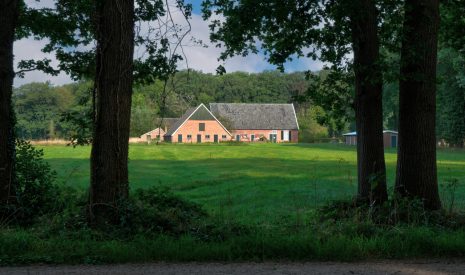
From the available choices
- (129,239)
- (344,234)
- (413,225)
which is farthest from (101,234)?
(413,225)

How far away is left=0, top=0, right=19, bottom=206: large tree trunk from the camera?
8992mm

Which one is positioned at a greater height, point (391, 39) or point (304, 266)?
point (391, 39)

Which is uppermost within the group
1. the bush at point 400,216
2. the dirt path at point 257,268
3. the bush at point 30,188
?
the bush at point 30,188

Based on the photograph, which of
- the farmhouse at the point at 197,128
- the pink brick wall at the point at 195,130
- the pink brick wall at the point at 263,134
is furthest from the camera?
the pink brick wall at the point at 263,134

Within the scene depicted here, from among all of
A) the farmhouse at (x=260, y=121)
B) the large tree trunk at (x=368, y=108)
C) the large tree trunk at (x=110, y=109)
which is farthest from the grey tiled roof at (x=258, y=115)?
the large tree trunk at (x=110, y=109)

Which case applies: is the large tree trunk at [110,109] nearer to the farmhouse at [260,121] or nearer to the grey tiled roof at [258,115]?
the grey tiled roof at [258,115]

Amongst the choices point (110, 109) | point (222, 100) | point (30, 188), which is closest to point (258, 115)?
point (222, 100)

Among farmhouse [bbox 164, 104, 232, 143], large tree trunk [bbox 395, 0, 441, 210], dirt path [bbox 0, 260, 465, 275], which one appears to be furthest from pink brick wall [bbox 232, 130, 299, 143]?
dirt path [bbox 0, 260, 465, 275]

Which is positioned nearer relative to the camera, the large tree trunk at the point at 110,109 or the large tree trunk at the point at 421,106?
the large tree trunk at the point at 110,109

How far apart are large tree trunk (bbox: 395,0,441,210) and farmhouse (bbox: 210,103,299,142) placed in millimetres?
104125

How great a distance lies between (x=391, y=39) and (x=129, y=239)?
24.7ft

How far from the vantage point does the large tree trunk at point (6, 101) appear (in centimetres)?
899

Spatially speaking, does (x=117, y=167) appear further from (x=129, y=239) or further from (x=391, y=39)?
(x=391, y=39)

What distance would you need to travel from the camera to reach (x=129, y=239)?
6.97 m
